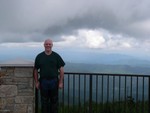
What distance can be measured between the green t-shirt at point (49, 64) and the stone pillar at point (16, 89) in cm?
64

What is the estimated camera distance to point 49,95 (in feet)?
28.3

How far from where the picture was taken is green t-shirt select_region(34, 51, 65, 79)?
8398 millimetres

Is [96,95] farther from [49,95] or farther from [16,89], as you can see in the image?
[16,89]

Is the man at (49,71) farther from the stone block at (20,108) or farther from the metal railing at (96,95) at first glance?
the metal railing at (96,95)

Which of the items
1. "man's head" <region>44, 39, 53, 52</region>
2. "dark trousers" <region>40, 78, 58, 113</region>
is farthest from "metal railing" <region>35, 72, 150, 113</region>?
"man's head" <region>44, 39, 53, 52</region>

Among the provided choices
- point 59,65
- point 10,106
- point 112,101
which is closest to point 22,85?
point 10,106

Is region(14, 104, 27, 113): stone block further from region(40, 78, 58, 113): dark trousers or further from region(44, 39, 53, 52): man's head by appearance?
region(44, 39, 53, 52): man's head

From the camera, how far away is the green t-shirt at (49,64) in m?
8.40

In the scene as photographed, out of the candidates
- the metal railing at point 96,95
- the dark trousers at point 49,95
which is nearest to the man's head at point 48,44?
the dark trousers at point 49,95

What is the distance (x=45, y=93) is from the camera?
8.57 metres

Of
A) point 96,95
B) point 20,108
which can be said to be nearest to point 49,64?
point 20,108

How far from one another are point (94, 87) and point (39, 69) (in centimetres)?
190

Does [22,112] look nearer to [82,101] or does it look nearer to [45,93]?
[45,93]

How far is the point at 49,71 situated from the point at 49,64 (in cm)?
14
